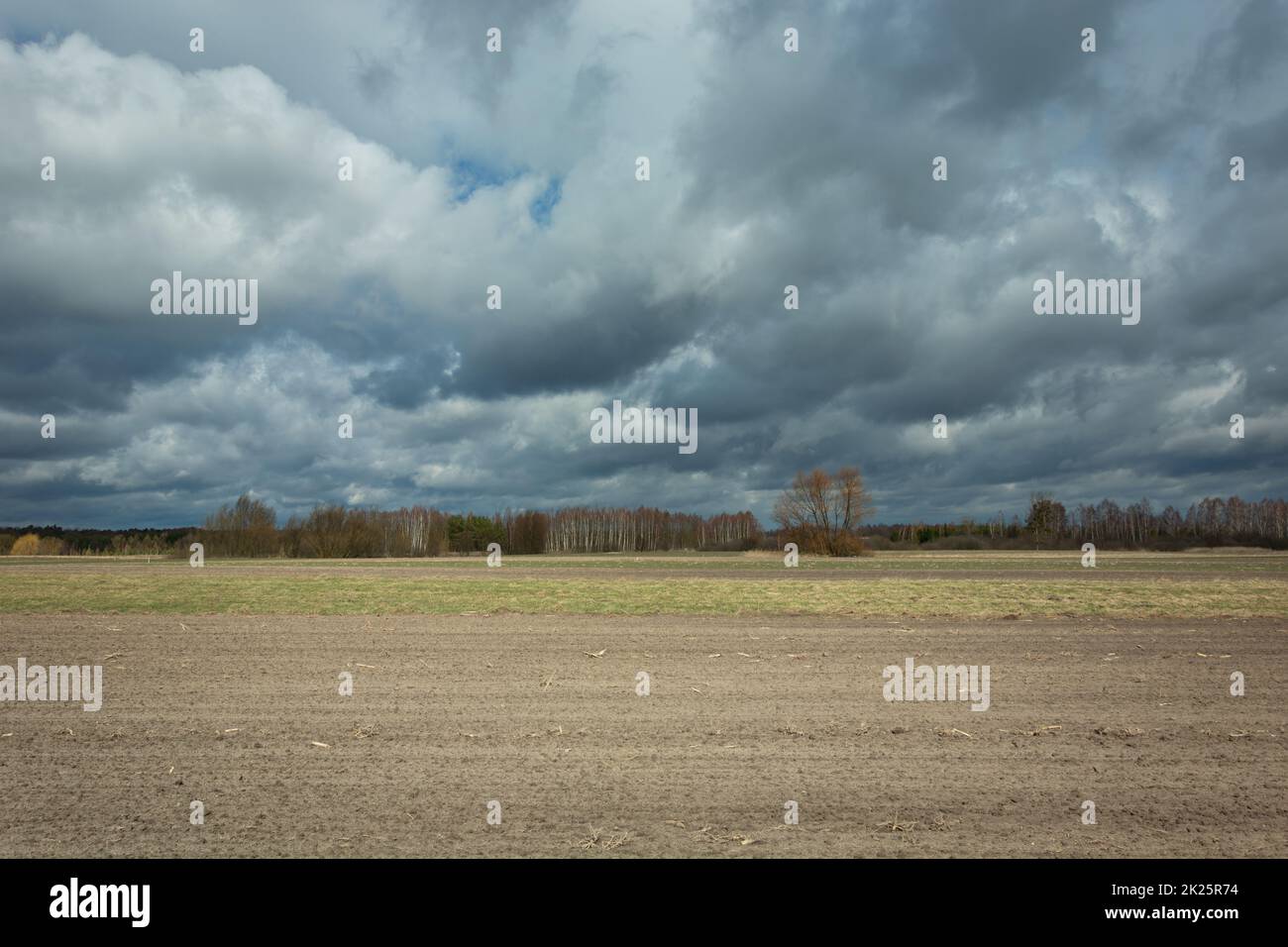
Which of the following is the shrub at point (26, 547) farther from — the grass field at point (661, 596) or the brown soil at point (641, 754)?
the brown soil at point (641, 754)

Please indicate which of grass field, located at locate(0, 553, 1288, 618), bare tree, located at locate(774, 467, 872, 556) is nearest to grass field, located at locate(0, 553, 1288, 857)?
grass field, located at locate(0, 553, 1288, 618)

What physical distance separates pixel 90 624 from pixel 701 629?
16.5 m

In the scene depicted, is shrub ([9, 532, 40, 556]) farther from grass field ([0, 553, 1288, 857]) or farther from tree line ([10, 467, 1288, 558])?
grass field ([0, 553, 1288, 857])

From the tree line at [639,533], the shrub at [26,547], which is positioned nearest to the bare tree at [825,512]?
the tree line at [639,533]

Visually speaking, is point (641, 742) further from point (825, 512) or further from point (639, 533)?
point (639, 533)

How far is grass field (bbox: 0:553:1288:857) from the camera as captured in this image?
695cm

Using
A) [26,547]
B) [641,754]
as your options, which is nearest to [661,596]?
[641,754]

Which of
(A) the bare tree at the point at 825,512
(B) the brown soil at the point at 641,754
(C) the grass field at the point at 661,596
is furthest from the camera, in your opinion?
(A) the bare tree at the point at 825,512

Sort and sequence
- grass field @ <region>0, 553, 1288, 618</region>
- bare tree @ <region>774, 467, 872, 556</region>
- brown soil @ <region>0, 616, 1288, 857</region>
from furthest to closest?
1. bare tree @ <region>774, 467, 872, 556</region>
2. grass field @ <region>0, 553, 1288, 618</region>
3. brown soil @ <region>0, 616, 1288, 857</region>

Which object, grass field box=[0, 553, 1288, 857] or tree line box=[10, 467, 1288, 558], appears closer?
grass field box=[0, 553, 1288, 857]

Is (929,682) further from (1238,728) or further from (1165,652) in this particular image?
(1165,652)

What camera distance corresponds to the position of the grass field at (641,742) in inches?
273
